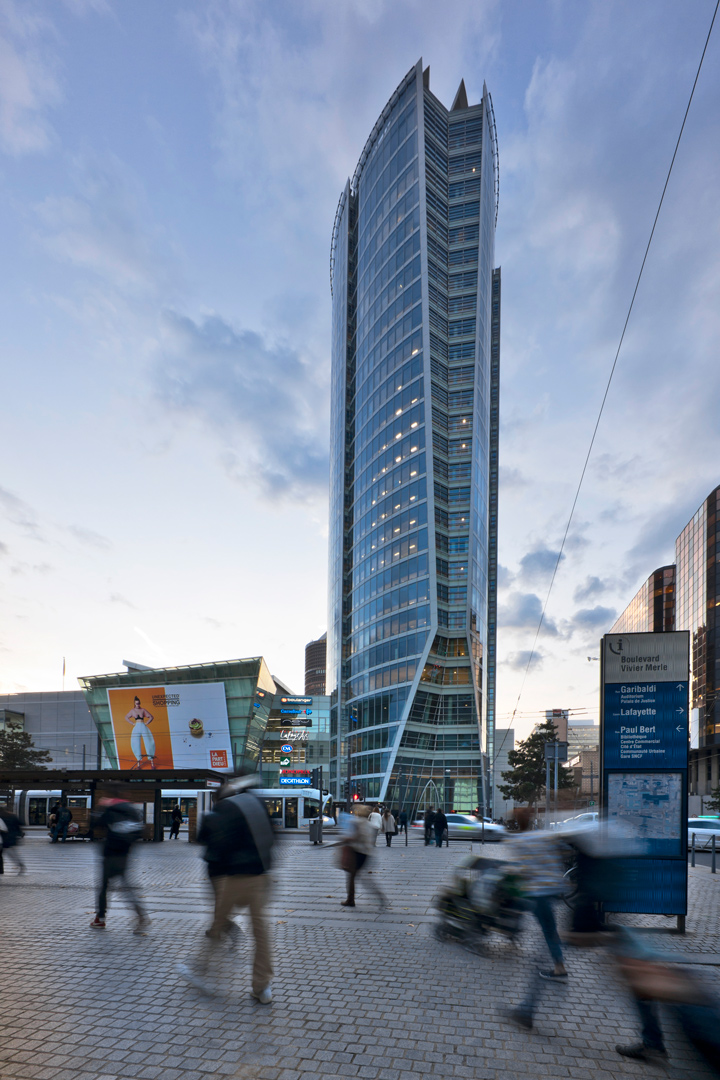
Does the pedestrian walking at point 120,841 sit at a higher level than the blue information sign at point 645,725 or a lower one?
lower

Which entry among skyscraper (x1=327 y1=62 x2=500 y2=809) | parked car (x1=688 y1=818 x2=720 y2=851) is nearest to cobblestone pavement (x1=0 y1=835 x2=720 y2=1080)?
parked car (x1=688 y1=818 x2=720 y2=851)

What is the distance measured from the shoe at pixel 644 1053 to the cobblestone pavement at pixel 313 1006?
84 mm

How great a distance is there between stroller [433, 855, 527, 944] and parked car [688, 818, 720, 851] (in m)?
21.1

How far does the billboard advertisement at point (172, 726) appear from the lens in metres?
59.0

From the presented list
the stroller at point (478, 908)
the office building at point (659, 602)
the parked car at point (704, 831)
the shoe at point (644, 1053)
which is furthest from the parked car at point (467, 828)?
the office building at point (659, 602)

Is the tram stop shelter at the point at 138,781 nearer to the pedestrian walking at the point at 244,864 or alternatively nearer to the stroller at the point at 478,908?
the stroller at the point at 478,908

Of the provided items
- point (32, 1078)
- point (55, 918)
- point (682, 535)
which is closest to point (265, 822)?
point (32, 1078)

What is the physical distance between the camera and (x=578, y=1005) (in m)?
5.64

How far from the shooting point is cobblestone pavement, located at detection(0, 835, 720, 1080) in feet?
14.2

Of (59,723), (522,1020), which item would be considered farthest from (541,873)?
(59,723)

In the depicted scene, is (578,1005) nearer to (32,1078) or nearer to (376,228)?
(32,1078)

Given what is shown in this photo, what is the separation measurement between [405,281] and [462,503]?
25385mm

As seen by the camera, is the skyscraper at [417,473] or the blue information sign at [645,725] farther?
the skyscraper at [417,473]

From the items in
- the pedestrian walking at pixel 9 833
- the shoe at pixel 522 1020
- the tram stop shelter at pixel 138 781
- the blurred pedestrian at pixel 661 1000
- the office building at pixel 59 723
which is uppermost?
the blurred pedestrian at pixel 661 1000
